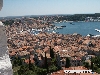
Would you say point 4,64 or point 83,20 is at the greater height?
point 4,64

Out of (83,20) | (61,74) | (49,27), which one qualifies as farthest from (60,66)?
(83,20)

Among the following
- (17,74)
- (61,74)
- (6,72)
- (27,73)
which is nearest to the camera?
(6,72)

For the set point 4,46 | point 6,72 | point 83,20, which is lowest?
point 83,20

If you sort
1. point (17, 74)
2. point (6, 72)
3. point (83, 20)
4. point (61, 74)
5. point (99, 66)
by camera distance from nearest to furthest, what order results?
point (6, 72) → point (61, 74) → point (17, 74) → point (99, 66) → point (83, 20)

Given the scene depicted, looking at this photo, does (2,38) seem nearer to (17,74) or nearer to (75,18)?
(17,74)

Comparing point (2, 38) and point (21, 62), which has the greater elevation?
point (2, 38)

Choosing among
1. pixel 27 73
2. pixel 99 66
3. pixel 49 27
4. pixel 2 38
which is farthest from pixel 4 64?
pixel 49 27

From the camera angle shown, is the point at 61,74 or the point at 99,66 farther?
the point at 99,66

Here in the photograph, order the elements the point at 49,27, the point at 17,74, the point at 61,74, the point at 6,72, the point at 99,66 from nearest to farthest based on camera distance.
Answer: the point at 6,72
the point at 61,74
the point at 17,74
the point at 99,66
the point at 49,27

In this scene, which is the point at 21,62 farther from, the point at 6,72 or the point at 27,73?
the point at 6,72
